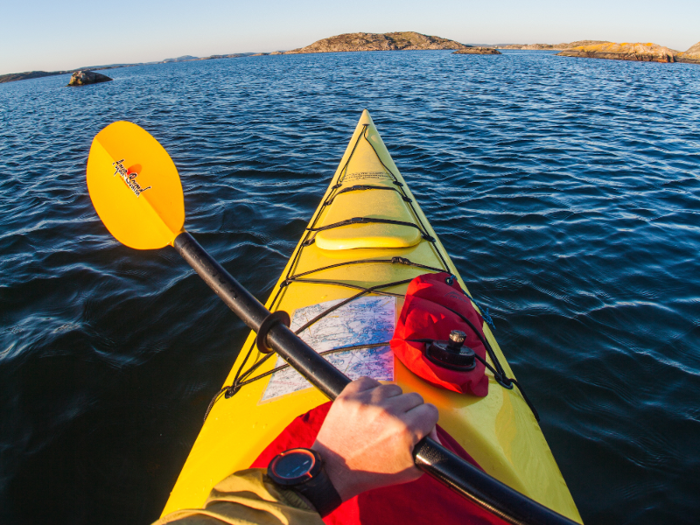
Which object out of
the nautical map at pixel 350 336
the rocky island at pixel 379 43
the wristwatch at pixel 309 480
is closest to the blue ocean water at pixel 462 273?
the nautical map at pixel 350 336

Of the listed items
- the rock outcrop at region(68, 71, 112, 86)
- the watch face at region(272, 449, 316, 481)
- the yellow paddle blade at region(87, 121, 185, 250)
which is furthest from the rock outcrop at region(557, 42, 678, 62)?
the rock outcrop at region(68, 71, 112, 86)

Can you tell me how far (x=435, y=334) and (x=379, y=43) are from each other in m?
131

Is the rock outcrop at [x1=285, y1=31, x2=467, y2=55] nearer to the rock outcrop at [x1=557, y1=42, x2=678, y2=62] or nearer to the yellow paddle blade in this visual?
the rock outcrop at [x1=557, y1=42, x2=678, y2=62]

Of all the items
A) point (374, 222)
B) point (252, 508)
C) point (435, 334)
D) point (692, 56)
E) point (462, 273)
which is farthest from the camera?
point (692, 56)

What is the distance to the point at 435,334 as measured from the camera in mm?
1786

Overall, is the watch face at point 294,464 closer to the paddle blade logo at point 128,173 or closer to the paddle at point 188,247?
the paddle at point 188,247

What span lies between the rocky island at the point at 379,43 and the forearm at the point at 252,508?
12167cm

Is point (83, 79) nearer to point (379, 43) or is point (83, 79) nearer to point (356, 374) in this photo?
point (356, 374)

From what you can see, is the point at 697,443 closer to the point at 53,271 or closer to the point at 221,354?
the point at 221,354

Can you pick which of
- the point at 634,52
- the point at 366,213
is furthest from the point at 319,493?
the point at 634,52

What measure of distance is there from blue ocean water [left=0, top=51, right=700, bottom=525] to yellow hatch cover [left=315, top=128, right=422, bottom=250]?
113cm

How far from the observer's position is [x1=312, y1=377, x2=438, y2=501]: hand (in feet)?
2.58

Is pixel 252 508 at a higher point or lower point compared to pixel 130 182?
lower

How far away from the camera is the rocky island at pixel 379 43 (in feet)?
354
